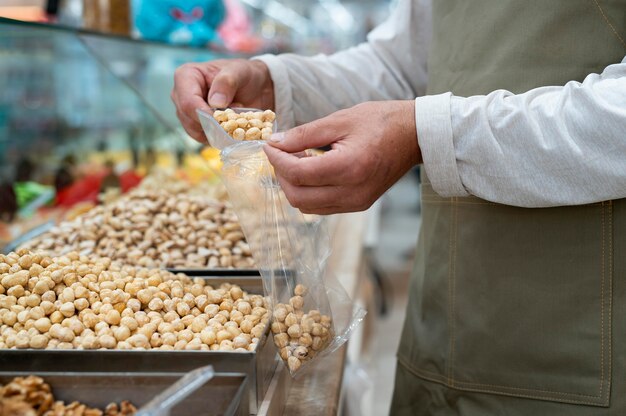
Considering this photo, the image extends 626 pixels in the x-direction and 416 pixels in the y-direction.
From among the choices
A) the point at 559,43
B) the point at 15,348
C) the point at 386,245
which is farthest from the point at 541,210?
the point at 386,245

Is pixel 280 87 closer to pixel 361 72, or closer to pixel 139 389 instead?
pixel 361 72

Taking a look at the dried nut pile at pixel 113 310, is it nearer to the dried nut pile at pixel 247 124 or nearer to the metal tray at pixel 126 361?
the metal tray at pixel 126 361

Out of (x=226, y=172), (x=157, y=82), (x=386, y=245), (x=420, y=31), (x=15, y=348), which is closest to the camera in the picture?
(x=15, y=348)

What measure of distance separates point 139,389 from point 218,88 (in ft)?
2.02

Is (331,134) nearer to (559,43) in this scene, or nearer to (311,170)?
(311,170)

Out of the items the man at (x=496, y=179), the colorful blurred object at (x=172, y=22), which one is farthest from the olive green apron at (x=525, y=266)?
the colorful blurred object at (x=172, y=22)

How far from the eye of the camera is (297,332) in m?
1.00

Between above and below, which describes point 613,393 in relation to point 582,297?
below

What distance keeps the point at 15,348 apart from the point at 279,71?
0.74 metres

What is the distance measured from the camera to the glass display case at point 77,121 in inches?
70.6

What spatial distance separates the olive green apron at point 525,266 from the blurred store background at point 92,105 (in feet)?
2.21

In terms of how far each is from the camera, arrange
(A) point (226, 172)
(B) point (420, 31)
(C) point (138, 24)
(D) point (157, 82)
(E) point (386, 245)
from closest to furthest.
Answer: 1. (A) point (226, 172)
2. (B) point (420, 31)
3. (D) point (157, 82)
4. (C) point (138, 24)
5. (E) point (386, 245)

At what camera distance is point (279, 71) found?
4.43 feet

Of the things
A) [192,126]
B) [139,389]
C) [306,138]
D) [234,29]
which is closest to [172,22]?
[234,29]
